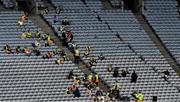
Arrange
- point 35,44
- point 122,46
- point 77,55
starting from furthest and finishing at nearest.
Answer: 1. point 122,46
2. point 35,44
3. point 77,55

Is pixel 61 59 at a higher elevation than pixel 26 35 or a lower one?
lower

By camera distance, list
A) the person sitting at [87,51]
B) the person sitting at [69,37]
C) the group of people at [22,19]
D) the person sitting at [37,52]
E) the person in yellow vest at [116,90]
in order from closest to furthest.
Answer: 1. the person in yellow vest at [116,90]
2. the person sitting at [37,52]
3. the person sitting at [87,51]
4. the person sitting at [69,37]
5. the group of people at [22,19]

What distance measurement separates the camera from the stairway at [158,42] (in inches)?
1412

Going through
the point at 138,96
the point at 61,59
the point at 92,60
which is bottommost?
the point at 138,96

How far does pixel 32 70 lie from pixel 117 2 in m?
9.59

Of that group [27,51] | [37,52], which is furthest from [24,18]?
[37,52]

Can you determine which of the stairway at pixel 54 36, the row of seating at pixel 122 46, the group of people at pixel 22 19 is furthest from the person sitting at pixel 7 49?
the row of seating at pixel 122 46

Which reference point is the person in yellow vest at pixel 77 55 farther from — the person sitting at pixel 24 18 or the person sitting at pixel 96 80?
the person sitting at pixel 24 18

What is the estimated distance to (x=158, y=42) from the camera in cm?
3722

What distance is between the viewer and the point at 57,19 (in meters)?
36.7

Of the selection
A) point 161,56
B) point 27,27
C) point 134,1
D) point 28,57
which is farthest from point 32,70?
point 134,1

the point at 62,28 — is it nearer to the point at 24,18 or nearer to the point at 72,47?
the point at 72,47

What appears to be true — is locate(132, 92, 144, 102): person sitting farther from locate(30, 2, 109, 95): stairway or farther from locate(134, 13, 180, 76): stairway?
locate(134, 13, 180, 76): stairway

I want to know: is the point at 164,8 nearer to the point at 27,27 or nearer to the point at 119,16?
the point at 119,16
